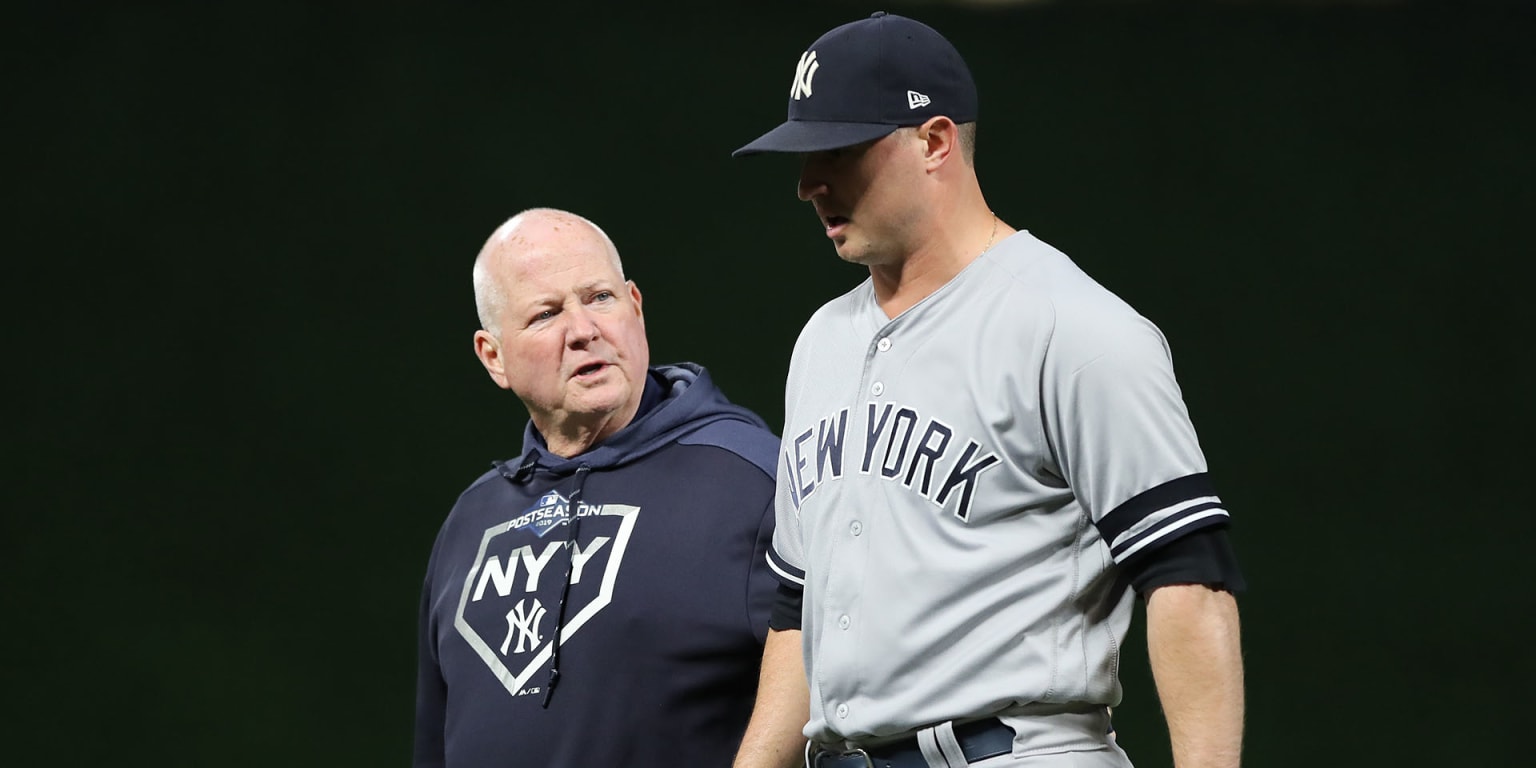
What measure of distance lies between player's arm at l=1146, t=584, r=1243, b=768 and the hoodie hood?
103 centimetres

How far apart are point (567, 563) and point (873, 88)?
3.03ft

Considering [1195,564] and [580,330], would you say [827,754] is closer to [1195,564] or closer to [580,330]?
[1195,564]

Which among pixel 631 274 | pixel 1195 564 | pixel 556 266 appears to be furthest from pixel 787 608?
pixel 631 274

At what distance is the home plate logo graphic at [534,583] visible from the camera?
87.3 inches

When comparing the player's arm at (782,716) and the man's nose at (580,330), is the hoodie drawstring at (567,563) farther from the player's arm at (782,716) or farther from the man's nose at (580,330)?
the player's arm at (782,716)

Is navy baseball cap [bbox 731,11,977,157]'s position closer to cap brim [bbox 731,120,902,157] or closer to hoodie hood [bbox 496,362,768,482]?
cap brim [bbox 731,120,902,157]

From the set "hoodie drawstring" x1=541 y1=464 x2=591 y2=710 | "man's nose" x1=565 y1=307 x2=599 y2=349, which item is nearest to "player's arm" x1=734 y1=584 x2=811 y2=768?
"hoodie drawstring" x1=541 y1=464 x2=591 y2=710

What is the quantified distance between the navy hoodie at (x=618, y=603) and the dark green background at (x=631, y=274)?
6.74 ft

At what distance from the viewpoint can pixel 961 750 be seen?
1.54 m

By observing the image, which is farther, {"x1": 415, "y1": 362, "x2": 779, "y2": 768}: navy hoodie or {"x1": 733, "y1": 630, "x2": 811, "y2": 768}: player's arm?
{"x1": 415, "y1": 362, "x2": 779, "y2": 768}: navy hoodie

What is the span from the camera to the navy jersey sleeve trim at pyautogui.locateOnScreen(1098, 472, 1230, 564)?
146 centimetres

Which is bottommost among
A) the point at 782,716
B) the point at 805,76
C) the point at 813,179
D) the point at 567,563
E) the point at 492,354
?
the point at 782,716

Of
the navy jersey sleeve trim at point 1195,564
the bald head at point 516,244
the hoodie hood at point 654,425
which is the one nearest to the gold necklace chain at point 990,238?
the navy jersey sleeve trim at point 1195,564

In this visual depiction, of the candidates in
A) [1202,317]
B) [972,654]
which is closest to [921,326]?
[972,654]
